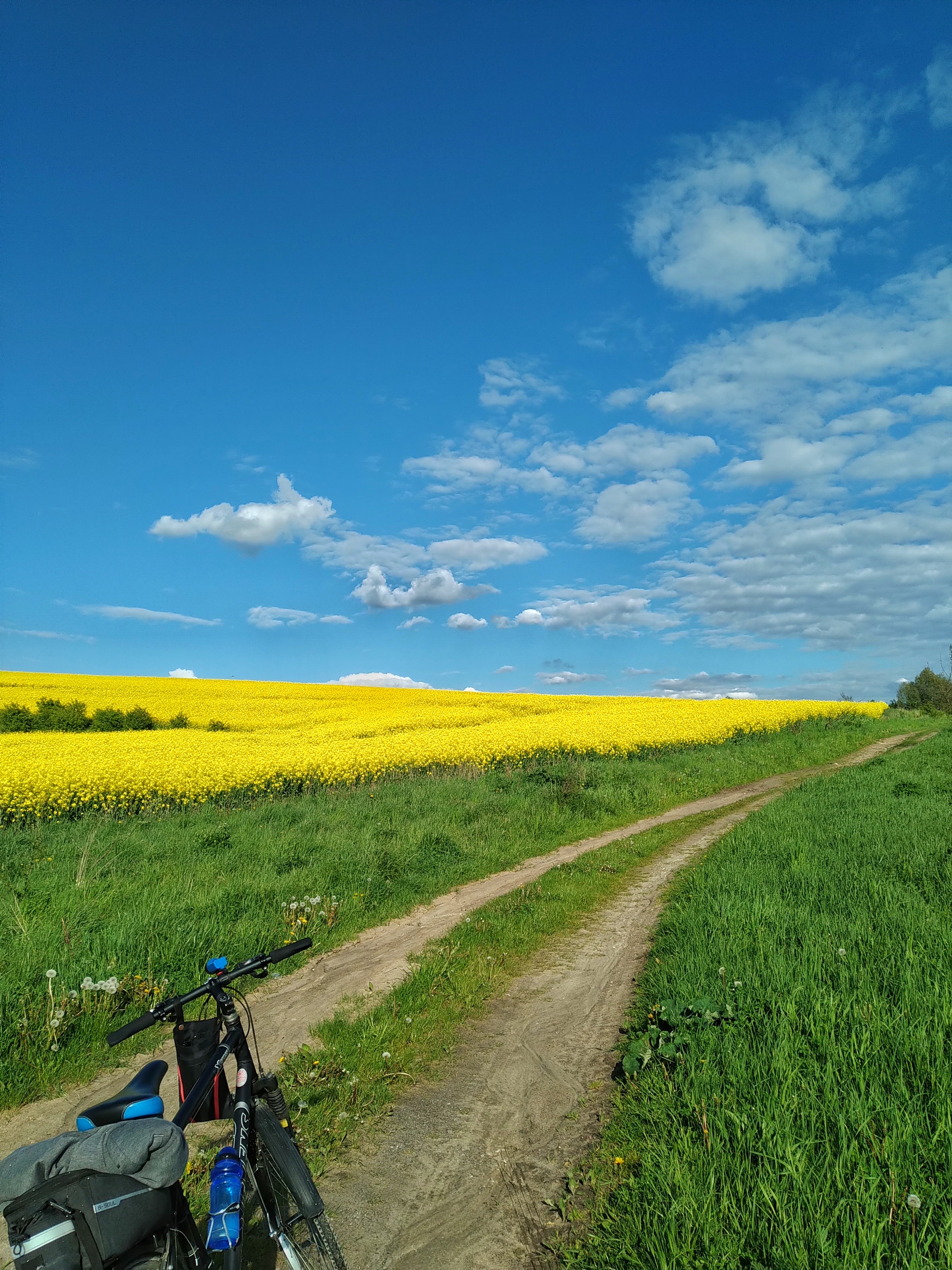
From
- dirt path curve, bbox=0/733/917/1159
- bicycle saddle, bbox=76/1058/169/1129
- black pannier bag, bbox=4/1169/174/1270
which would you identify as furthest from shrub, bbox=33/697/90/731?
black pannier bag, bbox=4/1169/174/1270

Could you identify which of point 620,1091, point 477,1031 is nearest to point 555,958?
point 477,1031

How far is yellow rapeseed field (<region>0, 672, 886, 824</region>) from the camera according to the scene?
1694cm

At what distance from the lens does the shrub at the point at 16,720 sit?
3553 cm

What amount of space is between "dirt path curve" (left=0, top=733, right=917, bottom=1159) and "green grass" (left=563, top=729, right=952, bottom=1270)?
2.84 meters

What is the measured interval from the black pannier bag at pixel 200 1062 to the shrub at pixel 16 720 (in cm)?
3944

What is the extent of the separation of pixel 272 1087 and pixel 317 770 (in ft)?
54.1

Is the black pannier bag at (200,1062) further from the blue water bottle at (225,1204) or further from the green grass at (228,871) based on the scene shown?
the green grass at (228,871)

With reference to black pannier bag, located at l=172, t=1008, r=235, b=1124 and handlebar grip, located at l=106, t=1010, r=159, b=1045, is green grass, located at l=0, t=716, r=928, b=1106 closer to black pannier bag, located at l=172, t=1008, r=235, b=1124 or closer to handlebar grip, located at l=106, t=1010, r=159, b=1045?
black pannier bag, located at l=172, t=1008, r=235, b=1124

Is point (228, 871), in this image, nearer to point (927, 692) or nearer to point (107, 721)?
point (107, 721)

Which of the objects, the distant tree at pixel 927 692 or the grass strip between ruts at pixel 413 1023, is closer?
the grass strip between ruts at pixel 413 1023

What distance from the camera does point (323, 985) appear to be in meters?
7.08

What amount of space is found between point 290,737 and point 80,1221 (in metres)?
32.4

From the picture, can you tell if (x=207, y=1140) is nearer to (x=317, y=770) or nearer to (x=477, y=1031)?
(x=477, y=1031)

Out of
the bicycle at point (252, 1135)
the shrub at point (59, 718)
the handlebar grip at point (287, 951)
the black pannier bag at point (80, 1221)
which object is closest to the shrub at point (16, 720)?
the shrub at point (59, 718)
